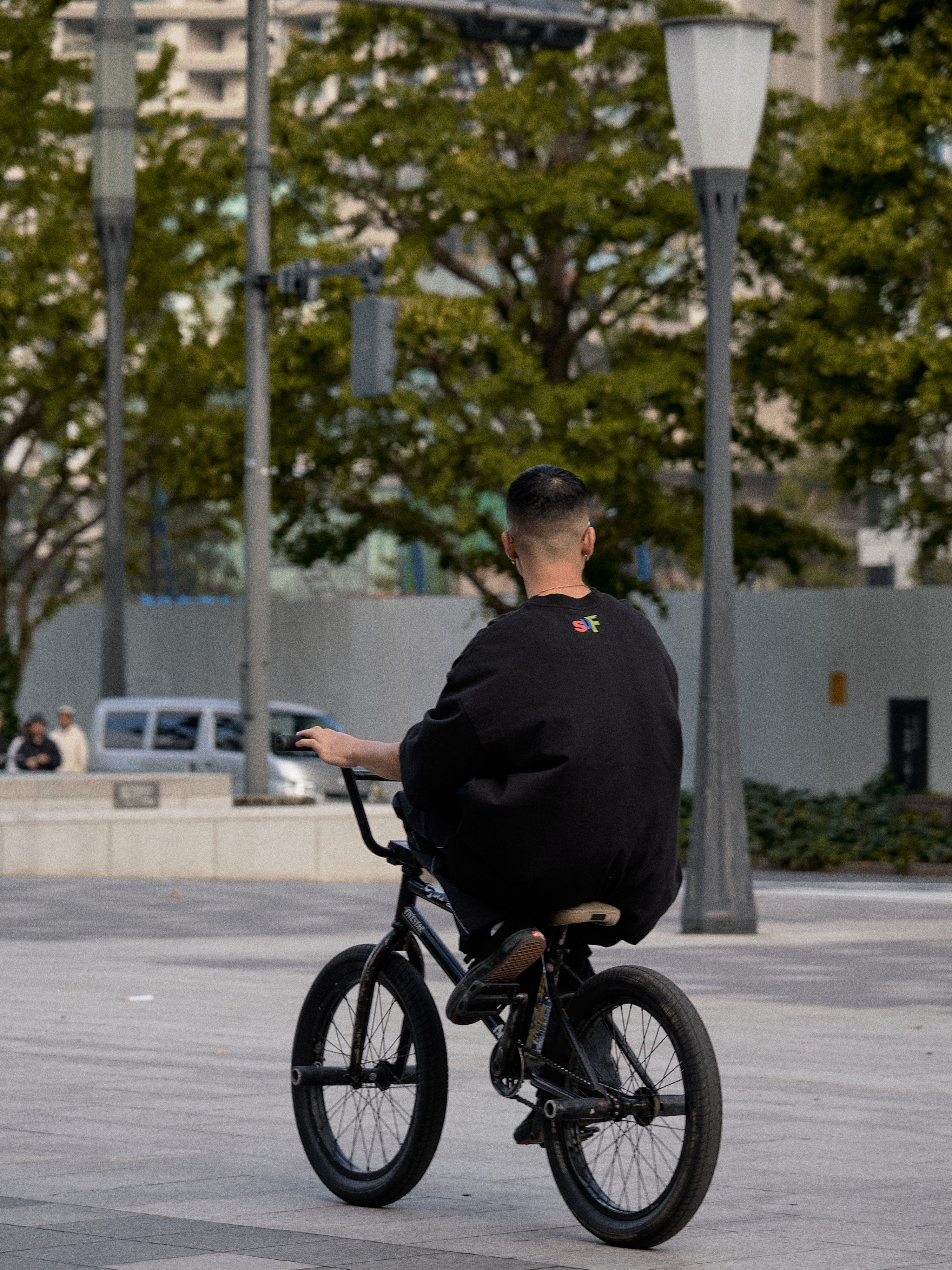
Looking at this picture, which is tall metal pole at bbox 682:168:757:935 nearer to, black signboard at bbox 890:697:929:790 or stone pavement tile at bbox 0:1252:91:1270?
stone pavement tile at bbox 0:1252:91:1270

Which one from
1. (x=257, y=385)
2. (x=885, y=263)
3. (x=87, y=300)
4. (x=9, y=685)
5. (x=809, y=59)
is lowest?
(x=9, y=685)

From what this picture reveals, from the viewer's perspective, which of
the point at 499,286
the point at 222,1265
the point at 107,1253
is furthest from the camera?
the point at 499,286

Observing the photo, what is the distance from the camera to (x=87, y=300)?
33.6 meters

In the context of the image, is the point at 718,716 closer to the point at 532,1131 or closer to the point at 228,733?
the point at 532,1131

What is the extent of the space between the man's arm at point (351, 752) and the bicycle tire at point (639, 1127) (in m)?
0.67

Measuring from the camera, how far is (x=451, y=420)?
29984 mm

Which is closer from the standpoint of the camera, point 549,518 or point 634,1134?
point 634,1134

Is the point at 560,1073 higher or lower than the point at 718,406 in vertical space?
lower

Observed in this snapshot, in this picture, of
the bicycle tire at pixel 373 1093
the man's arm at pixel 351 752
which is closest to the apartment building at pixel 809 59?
the bicycle tire at pixel 373 1093

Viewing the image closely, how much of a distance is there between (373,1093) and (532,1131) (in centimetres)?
64

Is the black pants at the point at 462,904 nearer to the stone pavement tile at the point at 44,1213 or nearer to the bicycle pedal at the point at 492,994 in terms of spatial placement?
the bicycle pedal at the point at 492,994

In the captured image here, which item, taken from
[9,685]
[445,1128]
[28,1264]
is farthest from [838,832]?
[28,1264]

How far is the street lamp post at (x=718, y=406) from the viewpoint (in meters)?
14.2

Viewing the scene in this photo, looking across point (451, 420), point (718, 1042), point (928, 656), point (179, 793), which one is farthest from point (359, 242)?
point (718, 1042)
